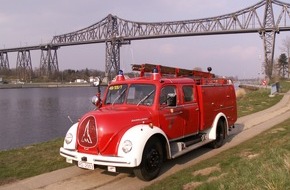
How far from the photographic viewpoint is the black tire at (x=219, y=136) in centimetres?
1115

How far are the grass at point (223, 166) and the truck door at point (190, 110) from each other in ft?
2.93

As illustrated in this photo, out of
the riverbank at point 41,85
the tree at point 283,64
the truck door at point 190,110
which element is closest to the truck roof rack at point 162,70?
the truck door at point 190,110

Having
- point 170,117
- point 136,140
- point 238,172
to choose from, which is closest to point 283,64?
point 170,117

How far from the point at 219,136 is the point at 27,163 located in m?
5.13

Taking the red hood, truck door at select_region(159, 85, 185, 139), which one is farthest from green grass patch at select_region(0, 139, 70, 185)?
truck door at select_region(159, 85, 185, 139)

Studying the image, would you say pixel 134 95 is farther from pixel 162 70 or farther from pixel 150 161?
pixel 150 161

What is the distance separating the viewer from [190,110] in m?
9.70

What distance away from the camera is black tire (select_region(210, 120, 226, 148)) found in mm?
11148

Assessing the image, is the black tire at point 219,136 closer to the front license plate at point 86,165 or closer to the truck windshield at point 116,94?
the truck windshield at point 116,94

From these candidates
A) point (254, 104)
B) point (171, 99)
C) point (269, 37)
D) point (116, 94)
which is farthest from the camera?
point (269, 37)

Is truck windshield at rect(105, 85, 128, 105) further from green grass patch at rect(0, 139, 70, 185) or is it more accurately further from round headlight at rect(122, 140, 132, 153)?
green grass patch at rect(0, 139, 70, 185)

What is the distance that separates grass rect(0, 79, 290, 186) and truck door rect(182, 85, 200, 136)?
2.93 feet

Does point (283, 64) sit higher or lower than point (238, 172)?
higher

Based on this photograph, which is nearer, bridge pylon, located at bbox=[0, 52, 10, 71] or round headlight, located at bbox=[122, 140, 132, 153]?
round headlight, located at bbox=[122, 140, 132, 153]
